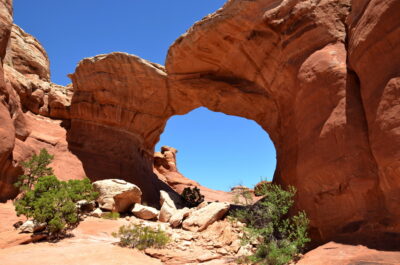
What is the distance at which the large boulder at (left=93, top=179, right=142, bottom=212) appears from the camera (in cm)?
1278

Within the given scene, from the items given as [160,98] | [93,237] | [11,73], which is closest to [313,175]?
[93,237]

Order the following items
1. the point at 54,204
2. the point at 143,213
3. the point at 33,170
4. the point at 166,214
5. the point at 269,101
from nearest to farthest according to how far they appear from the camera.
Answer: the point at 54,204, the point at 166,214, the point at 143,213, the point at 33,170, the point at 269,101

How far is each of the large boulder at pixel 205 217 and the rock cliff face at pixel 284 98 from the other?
272cm

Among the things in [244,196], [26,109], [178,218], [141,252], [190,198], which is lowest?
[141,252]

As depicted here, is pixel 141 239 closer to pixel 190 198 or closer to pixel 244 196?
pixel 244 196

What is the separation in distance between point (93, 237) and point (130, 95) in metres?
11.9

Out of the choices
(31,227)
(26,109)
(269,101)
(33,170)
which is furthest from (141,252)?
(26,109)

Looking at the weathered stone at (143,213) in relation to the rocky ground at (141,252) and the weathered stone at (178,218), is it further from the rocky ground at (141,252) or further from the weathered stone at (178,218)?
the rocky ground at (141,252)

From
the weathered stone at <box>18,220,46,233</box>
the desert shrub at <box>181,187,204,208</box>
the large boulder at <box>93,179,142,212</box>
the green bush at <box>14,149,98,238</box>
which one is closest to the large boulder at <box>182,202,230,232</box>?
the large boulder at <box>93,179,142,212</box>

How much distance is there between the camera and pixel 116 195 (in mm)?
13000

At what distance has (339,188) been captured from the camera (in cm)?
843

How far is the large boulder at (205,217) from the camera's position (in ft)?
37.3

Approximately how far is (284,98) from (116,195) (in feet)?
26.3

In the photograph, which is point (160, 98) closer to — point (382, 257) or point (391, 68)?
point (391, 68)
